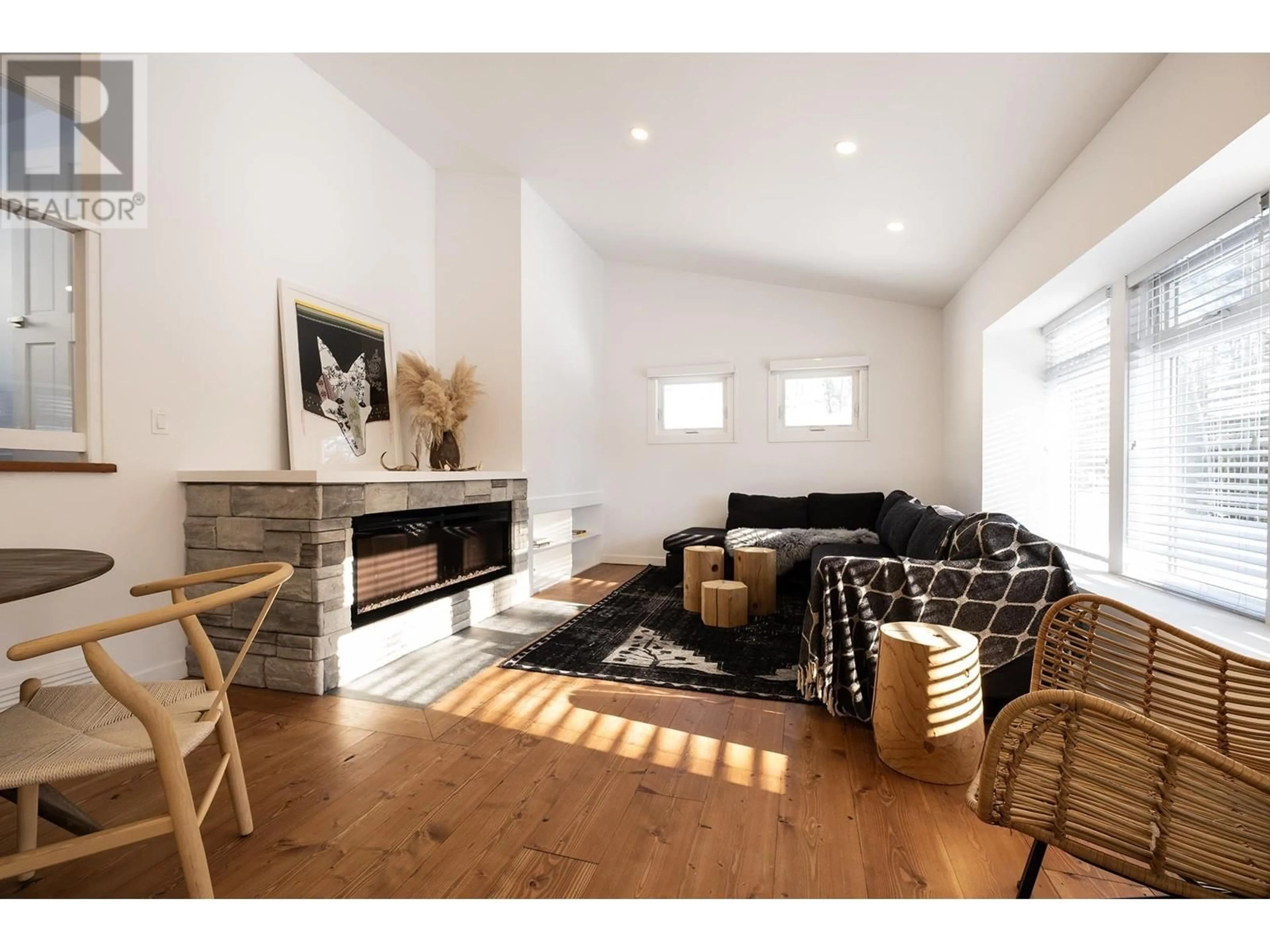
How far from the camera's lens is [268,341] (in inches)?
121

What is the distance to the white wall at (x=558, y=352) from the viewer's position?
4371 mm

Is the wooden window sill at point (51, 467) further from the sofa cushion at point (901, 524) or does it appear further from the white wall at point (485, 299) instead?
the sofa cushion at point (901, 524)

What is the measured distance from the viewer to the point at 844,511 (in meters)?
5.07

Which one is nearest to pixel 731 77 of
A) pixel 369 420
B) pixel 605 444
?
pixel 369 420

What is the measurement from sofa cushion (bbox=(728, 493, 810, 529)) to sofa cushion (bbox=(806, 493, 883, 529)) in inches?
3.6

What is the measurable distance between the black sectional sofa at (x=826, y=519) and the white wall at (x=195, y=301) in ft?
Result: 10.1

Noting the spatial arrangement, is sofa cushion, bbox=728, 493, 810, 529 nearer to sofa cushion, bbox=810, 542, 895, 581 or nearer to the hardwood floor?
sofa cushion, bbox=810, 542, 895, 581

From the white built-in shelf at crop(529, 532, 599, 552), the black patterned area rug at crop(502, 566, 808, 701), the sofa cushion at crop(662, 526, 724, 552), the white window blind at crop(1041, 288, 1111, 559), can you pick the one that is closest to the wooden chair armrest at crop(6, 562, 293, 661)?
the black patterned area rug at crop(502, 566, 808, 701)

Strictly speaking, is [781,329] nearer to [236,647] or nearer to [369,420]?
[369,420]

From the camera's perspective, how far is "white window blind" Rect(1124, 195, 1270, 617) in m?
1.97

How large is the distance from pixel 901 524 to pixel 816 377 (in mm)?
2143
